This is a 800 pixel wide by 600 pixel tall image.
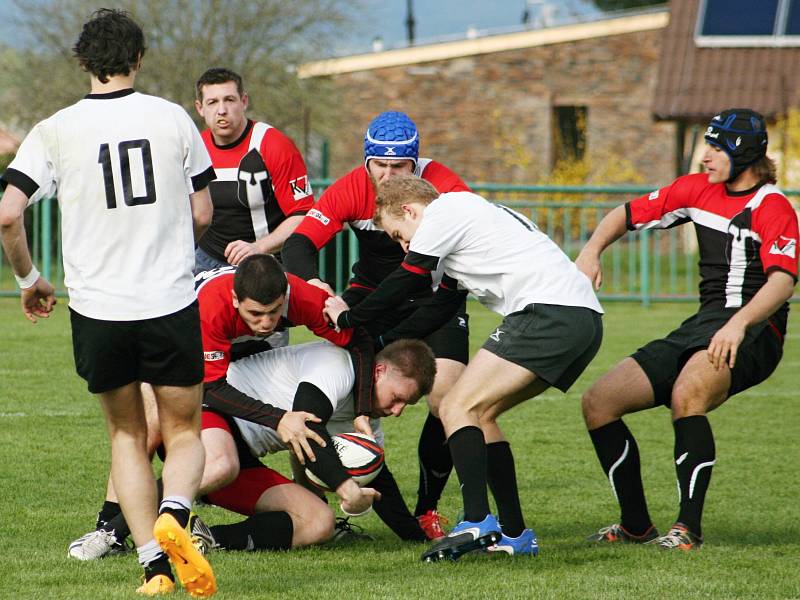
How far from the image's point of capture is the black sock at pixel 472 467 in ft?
17.9

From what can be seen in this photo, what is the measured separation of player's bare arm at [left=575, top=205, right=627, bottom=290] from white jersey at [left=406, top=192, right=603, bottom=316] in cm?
52


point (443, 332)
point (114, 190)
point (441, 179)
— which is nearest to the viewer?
point (114, 190)

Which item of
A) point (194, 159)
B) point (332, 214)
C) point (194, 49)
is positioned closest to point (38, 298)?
point (194, 159)

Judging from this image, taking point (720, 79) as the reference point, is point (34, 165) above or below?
above

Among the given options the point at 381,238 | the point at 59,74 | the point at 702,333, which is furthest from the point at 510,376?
the point at 59,74

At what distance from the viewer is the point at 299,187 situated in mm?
7445

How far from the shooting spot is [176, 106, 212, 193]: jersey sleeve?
15.5 ft

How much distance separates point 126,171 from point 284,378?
163 cm

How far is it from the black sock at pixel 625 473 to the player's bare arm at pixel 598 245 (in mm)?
706

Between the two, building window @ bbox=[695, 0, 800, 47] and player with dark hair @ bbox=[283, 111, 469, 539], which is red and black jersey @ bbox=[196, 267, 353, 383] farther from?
building window @ bbox=[695, 0, 800, 47]

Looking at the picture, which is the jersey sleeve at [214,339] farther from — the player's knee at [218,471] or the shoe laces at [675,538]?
the shoe laces at [675,538]

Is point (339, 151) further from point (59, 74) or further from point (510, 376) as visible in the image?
point (510, 376)

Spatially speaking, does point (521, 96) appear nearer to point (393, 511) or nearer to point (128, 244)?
point (393, 511)

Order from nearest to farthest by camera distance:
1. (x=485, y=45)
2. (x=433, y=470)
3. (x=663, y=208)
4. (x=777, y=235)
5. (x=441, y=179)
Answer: (x=777, y=235)
(x=663, y=208)
(x=433, y=470)
(x=441, y=179)
(x=485, y=45)
